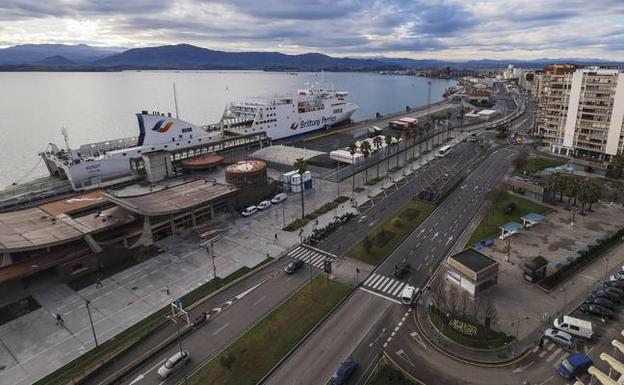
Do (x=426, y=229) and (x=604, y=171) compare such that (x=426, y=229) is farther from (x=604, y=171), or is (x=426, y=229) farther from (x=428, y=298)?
(x=604, y=171)

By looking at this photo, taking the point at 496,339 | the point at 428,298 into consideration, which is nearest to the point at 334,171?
the point at 428,298

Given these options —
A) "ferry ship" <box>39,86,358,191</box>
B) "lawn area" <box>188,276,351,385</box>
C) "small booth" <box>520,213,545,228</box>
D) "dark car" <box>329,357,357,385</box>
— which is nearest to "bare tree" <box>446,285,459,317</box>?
"lawn area" <box>188,276,351,385</box>

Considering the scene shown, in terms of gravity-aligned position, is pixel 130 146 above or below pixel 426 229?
above

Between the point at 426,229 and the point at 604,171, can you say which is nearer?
the point at 426,229

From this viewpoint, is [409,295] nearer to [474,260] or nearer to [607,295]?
[474,260]

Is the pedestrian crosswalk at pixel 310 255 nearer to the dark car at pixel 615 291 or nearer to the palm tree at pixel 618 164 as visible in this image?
the dark car at pixel 615 291

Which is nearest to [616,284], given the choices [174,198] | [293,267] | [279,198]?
[293,267]
